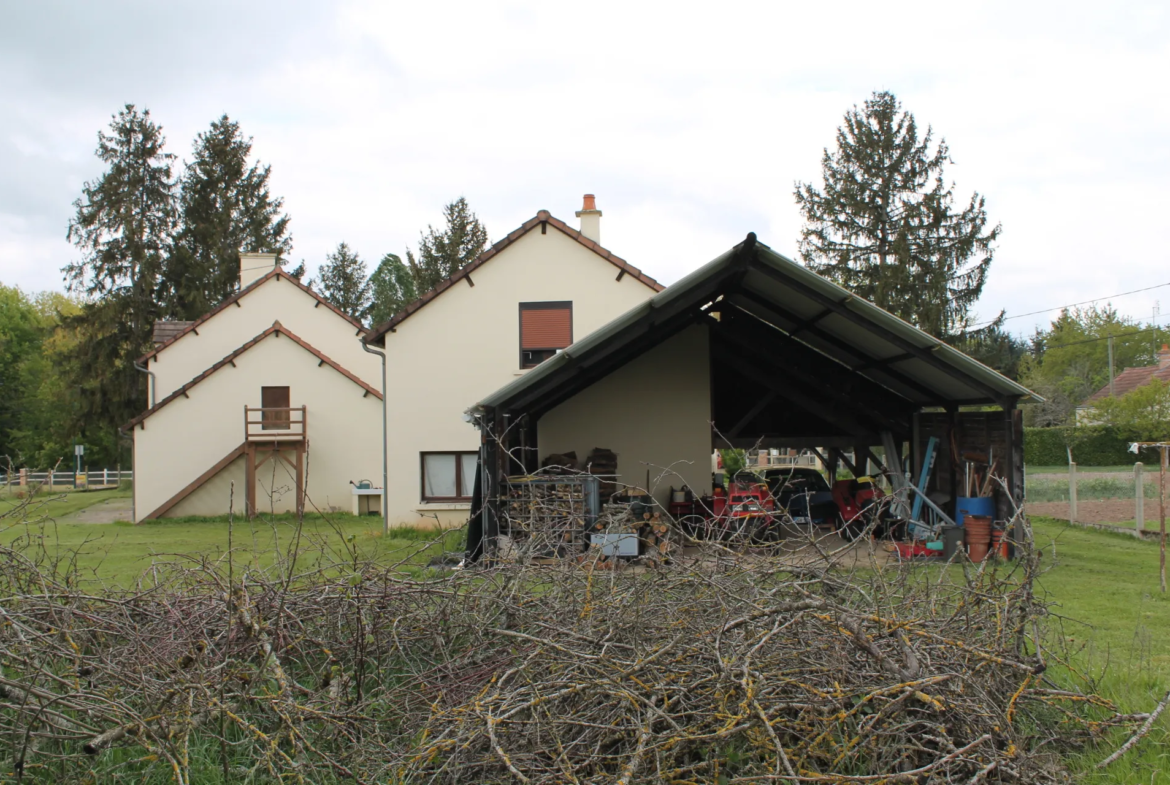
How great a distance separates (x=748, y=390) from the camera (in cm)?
1636

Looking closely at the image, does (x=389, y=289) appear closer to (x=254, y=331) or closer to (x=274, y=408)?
(x=254, y=331)

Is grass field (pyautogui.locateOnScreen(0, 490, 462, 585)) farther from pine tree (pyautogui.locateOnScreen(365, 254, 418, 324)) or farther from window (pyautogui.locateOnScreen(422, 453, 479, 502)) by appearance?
pine tree (pyautogui.locateOnScreen(365, 254, 418, 324))

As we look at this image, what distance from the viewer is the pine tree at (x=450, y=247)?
135ft

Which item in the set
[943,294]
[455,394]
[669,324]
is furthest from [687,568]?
[943,294]

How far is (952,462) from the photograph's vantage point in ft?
43.9

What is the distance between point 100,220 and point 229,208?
5.49 meters

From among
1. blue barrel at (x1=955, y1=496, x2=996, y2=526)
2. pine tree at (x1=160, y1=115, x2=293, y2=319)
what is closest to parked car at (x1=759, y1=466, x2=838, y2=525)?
blue barrel at (x1=955, y1=496, x2=996, y2=526)

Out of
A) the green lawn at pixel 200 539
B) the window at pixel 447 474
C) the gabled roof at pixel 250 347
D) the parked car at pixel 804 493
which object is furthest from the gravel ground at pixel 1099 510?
the gabled roof at pixel 250 347

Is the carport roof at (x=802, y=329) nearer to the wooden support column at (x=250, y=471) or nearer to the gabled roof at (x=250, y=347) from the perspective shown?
the gabled roof at (x=250, y=347)

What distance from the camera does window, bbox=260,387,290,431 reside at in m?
23.4

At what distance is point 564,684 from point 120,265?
3627 centimetres

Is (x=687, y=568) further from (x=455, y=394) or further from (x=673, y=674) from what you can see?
(x=455, y=394)

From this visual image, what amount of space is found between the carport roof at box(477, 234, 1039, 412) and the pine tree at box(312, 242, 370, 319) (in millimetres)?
52265

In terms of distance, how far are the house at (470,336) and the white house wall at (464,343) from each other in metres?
0.02
